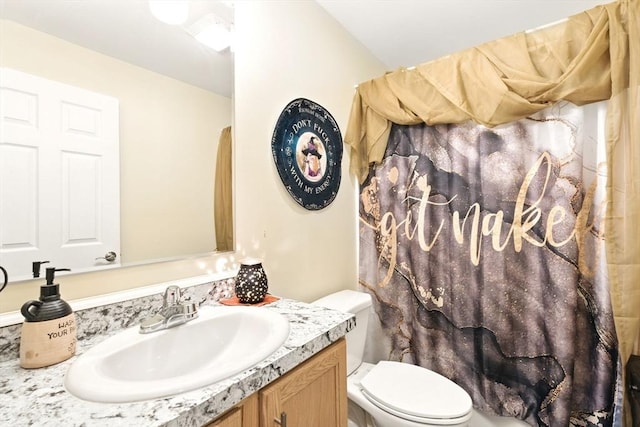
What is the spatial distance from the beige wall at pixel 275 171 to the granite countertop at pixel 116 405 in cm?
25

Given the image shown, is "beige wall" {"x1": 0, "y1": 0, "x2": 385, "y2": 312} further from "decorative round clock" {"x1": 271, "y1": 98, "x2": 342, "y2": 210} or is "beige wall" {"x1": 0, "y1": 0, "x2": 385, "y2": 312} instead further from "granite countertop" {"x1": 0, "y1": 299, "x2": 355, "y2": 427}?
"granite countertop" {"x1": 0, "y1": 299, "x2": 355, "y2": 427}

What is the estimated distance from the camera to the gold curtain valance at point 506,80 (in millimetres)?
1228

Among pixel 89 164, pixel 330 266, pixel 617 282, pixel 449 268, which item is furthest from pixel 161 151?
pixel 617 282

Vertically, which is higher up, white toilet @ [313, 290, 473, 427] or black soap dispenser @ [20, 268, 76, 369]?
black soap dispenser @ [20, 268, 76, 369]

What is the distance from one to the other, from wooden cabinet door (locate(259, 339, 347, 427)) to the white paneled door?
62cm

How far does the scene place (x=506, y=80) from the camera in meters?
1.39

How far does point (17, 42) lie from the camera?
0.75 m

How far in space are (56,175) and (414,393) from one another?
1488 millimetres

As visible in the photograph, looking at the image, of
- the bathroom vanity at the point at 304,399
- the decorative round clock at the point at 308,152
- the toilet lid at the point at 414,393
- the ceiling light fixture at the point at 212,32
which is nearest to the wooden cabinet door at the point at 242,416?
the bathroom vanity at the point at 304,399

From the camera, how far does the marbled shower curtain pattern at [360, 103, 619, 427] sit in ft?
4.24

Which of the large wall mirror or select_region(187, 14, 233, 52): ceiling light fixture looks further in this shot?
select_region(187, 14, 233, 52): ceiling light fixture

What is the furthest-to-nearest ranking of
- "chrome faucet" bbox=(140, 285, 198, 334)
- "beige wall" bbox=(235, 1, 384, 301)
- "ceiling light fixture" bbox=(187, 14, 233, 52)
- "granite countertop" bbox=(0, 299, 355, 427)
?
"beige wall" bbox=(235, 1, 384, 301) < "ceiling light fixture" bbox=(187, 14, 233, 52) < "chrome faucet" bbox=(140, 285, 198, 334) < "granite countertop" bbox=(0, 299, 355, 427)

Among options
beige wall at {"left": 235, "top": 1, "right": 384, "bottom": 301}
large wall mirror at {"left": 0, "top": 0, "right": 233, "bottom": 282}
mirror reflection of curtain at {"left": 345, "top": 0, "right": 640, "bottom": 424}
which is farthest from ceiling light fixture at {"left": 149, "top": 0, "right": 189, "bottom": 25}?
mirror reflection of curtain at {"left": 345, "top": 0, "right": 640, "bottom": 424}

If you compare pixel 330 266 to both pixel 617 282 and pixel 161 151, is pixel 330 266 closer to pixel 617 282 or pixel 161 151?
pixel 161 151
